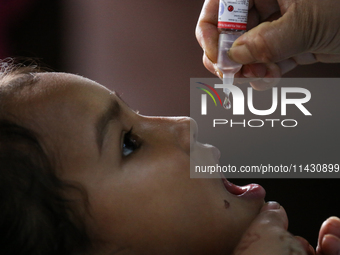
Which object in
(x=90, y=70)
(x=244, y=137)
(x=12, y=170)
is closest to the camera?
(x=12, y=170)

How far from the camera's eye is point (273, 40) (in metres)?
0.83

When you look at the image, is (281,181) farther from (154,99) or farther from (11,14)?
(11,14)

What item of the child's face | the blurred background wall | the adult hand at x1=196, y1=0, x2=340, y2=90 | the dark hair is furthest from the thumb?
the blurred background wall

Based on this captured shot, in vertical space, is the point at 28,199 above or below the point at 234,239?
above

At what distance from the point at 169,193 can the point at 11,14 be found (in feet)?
5.87

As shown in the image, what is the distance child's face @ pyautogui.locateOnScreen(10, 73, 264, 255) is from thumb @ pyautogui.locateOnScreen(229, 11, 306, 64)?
0.94ft

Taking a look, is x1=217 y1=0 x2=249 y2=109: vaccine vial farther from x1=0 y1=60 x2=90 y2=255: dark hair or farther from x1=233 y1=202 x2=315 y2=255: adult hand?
x1=0 y1=60 x2=90 y2=255: dark hair

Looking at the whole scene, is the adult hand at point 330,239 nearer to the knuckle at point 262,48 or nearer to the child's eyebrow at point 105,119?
the knuckle at point 262,48

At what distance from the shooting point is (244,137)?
5.91 feet

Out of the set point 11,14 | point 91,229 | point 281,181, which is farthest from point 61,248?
point 11,14

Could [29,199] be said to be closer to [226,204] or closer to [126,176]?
[126,176]

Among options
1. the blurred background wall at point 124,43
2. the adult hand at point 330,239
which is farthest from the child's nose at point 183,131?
the blurred background wall at point 124,43

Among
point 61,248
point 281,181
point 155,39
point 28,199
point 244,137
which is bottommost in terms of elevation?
point 281,181

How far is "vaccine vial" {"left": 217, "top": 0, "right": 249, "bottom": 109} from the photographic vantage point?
2.81 ft
